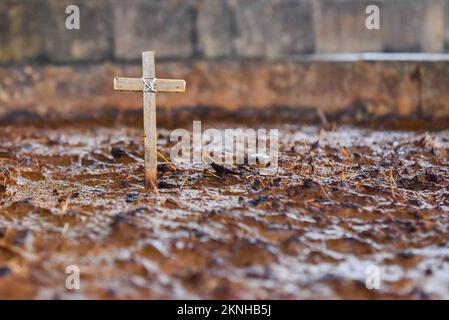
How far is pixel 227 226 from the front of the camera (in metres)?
2.40

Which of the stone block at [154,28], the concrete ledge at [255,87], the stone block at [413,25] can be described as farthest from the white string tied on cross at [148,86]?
the stone block at [413,25]

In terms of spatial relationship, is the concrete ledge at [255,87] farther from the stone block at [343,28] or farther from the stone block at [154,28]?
the stone block at [343,28]

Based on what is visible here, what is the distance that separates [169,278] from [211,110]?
3.49 meters

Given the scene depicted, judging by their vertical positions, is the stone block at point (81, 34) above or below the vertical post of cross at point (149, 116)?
above

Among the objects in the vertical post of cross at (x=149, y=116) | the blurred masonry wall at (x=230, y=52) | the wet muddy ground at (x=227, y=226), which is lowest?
the wet muddy ground at (x=227, y=226)

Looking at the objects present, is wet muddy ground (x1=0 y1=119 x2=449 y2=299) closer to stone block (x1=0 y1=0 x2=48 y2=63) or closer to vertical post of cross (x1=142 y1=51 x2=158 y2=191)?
vertical post of cross (x1=142 y1=51 x2=158 y2=191)

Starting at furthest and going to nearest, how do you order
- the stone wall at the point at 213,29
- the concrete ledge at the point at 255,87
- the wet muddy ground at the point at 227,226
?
the stone wall at the point at 213,29
the concrete ledge at the point at 255,87
the wet muddy ground at the point at 227,226

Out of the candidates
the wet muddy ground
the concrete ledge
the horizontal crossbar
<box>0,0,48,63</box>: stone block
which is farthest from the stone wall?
the horizontal crossbar

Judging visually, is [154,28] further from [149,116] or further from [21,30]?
[149,116]

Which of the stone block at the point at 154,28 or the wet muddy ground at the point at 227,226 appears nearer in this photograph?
the wet muddy ground at the point at 227,226

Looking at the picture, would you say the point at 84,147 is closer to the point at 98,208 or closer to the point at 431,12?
the point at 98,208

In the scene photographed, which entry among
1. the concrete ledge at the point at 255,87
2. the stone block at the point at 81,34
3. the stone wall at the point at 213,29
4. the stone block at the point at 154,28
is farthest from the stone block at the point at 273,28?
the stone block at the point at 81,34

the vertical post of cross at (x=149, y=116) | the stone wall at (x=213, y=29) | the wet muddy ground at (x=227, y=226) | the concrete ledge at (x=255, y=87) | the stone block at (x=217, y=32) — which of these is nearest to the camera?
the wet muddy ground at (x=227, y=226)

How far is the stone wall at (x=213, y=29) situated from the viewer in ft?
17.4
